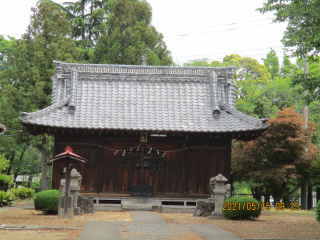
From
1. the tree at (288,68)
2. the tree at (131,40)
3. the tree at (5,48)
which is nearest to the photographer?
the tree at (131,40)

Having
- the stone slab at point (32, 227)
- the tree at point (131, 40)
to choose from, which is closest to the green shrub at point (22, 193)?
the tree at point (131, 40)

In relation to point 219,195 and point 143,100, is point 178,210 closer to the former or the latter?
point 219,195

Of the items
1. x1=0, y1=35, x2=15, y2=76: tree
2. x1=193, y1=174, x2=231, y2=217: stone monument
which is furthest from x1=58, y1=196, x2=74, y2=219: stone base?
x1=0, y1=35, x2=15, y2=76: tree

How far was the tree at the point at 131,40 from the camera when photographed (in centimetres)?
3152

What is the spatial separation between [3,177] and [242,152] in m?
13.3

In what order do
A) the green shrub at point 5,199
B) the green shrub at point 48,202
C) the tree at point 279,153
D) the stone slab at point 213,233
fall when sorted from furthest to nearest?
the tree at point 279,153 < the green shrub at point 5,199 < the green shrub at point 48,202 < the stone slab at point 213,233

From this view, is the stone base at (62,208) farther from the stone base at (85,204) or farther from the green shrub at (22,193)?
the green shrub at (22,193)

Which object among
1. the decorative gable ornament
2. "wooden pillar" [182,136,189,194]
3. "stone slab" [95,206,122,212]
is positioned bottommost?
"stone slab" [95,206,122,212]

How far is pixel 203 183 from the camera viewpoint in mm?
19438

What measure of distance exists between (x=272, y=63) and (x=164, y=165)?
28.0 m

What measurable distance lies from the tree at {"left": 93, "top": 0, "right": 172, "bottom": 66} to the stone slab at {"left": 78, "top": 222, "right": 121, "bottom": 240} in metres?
21.1

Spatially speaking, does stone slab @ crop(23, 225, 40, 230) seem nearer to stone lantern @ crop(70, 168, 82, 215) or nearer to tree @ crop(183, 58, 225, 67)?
stone lantern @ crop(70, 168, 82, 215)

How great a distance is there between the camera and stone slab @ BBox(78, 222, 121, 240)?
368 inches

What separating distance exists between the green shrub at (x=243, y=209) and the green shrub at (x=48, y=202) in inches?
265
